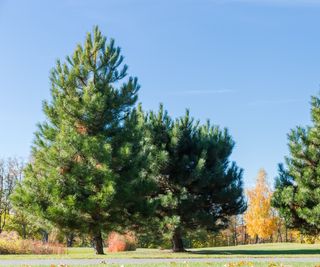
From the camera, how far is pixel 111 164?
77.3ft

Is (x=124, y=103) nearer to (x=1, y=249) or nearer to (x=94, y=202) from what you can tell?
(x=94, y=202)

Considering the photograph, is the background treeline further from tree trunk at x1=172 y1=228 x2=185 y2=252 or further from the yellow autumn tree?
the yellow autumn tree

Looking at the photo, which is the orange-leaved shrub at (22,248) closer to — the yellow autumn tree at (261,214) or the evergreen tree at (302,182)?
the evergreen tree at (302,182)

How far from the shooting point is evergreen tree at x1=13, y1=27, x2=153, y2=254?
22.6m

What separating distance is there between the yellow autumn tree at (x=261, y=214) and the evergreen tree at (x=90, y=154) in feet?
116

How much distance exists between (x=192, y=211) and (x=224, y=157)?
15.4 ft

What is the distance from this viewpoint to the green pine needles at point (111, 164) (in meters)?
22.8

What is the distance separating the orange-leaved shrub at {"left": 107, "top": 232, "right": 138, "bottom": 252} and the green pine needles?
20.1 feet

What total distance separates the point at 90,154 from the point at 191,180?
7418 mm

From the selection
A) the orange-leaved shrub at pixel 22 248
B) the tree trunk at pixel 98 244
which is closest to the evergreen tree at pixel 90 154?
the tree trunk at pixel 98 244

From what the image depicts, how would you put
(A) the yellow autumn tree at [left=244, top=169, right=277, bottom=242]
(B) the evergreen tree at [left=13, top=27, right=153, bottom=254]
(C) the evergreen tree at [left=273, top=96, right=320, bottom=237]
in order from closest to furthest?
1. (B) the evergreen tree at [left=13, top=27, right=153, bottom=254]
2. (C) the evergreen tree at [left=273, top=96, right=320, bottom=237]
3. (A) the yellow autumn tree at [left=244, top=169, right=277, bottom=242]

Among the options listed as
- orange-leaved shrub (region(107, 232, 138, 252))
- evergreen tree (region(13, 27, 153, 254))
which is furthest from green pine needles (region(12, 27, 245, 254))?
orange-leaved shrub (region(107, 232, 138, 252))

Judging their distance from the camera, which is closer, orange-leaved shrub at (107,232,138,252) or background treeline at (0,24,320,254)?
background treeline at (0,24,320,254)

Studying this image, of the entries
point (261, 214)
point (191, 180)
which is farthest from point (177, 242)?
point (261, 214)
